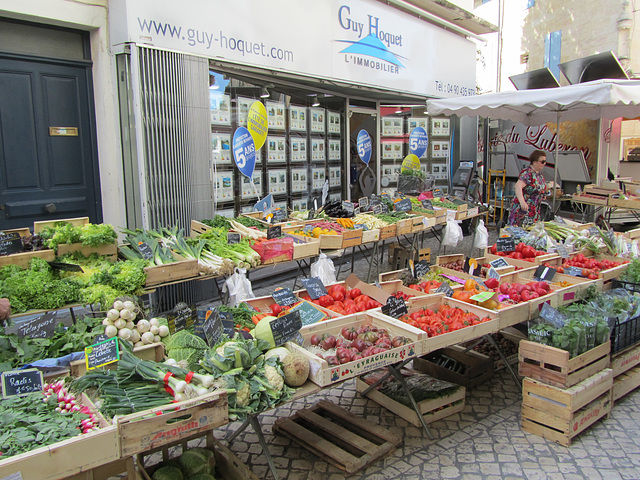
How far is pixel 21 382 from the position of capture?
2.79 metres

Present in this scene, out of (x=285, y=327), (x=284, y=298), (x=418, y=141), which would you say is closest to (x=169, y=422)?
(x=285, y=327)

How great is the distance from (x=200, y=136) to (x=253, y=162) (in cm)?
150

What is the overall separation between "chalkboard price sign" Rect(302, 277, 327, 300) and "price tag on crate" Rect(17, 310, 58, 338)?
6.71 feet

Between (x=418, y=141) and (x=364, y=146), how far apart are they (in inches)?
84.2

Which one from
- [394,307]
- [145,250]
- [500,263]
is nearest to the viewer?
[394,307]

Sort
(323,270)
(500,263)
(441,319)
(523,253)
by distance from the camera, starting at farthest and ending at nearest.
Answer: (323,270)
(523,253)
(500,263)
(441,319)

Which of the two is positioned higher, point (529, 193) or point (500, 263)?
point (529, 193)

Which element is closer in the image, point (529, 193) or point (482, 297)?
point (482, 297)

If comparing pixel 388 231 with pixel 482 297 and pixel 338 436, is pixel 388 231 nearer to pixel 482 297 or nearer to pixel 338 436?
pixel 482 297

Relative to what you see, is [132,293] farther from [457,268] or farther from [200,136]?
[457,268]

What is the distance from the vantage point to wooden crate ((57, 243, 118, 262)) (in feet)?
16.3

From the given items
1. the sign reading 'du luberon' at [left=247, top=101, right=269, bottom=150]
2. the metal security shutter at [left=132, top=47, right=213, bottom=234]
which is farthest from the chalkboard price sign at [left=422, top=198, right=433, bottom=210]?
the metal security shutter at [left=132, top=47, right=213, bottom=234]

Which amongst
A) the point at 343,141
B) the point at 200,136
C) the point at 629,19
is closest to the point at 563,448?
the point at 200,136

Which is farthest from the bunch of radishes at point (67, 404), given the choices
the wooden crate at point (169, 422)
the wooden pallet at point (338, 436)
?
the wooden pallet at point (338, 436)
